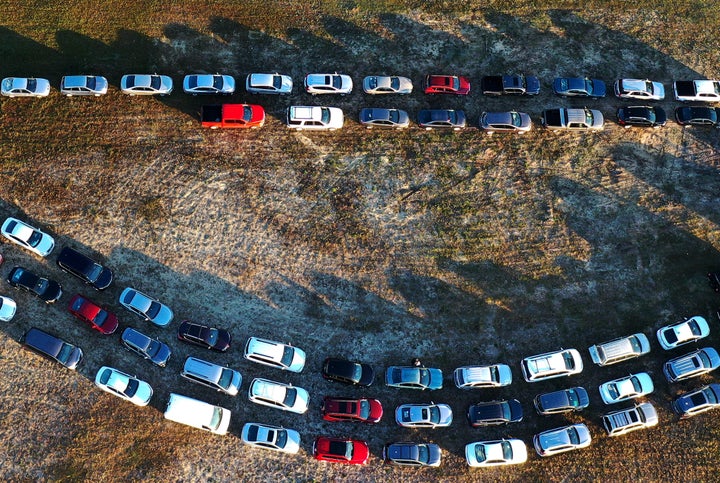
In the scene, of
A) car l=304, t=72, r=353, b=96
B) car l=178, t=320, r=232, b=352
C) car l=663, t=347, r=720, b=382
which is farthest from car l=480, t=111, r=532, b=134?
car l=178, t=320, r=232, b=352

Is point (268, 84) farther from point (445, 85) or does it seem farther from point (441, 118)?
point (445, 85)

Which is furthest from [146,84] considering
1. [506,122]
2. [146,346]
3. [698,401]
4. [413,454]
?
[698,401]

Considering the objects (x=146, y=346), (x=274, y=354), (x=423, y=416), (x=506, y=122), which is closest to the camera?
(x=423, y=416)

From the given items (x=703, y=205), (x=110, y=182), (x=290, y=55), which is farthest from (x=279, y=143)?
(x=703, y=205)

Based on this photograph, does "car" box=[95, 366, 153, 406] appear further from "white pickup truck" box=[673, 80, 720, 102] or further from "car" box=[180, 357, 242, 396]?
"white pickup truck" box=[673, 80, 720, 102]

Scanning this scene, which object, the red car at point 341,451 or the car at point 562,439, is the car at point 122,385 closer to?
the red car at point 341,451

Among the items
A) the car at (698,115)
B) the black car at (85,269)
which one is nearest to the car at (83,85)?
the black car at (85,269)

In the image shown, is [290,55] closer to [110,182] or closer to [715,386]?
[110,182]
